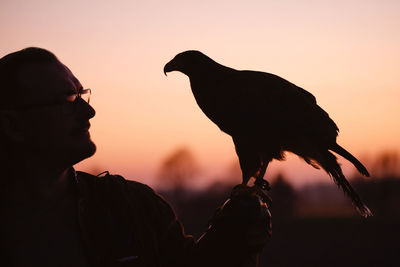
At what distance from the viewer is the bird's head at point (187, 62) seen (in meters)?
4.46

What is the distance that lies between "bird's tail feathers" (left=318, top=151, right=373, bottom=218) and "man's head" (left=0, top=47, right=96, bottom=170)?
231 cm

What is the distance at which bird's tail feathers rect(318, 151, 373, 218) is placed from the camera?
3.89m

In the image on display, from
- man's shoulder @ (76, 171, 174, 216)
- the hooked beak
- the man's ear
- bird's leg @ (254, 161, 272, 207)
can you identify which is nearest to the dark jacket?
man's shoulder @ (76, 171, 174, 216)

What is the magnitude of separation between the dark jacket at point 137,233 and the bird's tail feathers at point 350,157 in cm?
141

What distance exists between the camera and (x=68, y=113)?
2.68 meters

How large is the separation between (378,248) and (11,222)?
29.1m

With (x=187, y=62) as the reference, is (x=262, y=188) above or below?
below

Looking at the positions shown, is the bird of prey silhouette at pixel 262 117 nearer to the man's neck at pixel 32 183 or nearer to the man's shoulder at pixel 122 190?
the man's shoulder at pixel 122 190

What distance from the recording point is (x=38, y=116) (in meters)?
2.64

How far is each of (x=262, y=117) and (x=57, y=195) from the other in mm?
2093

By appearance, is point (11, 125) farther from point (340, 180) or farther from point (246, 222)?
point (340, 180)

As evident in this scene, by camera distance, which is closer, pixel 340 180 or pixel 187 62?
pixel 340 180

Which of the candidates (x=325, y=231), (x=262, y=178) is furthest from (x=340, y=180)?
(x=325, y=231)

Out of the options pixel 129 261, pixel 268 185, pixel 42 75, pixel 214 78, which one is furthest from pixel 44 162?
pixel 214 78
